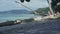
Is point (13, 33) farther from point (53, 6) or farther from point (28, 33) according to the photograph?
point (53, 6)

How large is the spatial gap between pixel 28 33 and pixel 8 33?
1.08 meters

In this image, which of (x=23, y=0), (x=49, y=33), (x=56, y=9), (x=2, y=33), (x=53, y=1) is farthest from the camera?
(x=56, y=9)

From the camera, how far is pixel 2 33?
1238cm

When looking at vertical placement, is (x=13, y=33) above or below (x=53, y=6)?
above

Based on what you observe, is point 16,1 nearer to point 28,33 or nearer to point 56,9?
point 56,9

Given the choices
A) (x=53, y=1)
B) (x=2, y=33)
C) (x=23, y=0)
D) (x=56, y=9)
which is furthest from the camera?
(x=56, y=9)

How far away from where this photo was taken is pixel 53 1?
3688cm

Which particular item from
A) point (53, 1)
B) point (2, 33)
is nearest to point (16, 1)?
point (53, 1)

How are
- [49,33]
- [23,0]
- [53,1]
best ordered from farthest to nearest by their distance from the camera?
[53,1]
[23,0]
[49,33]

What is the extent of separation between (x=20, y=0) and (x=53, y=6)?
715 cm

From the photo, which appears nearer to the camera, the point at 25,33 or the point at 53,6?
the point at 25,33

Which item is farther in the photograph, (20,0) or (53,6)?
(53,6)

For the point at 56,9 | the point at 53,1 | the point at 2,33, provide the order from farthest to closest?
1. the point at 56,9
2. the point at 53,1
3. the point at 2,33

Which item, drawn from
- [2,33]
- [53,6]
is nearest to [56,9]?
[53,6]
